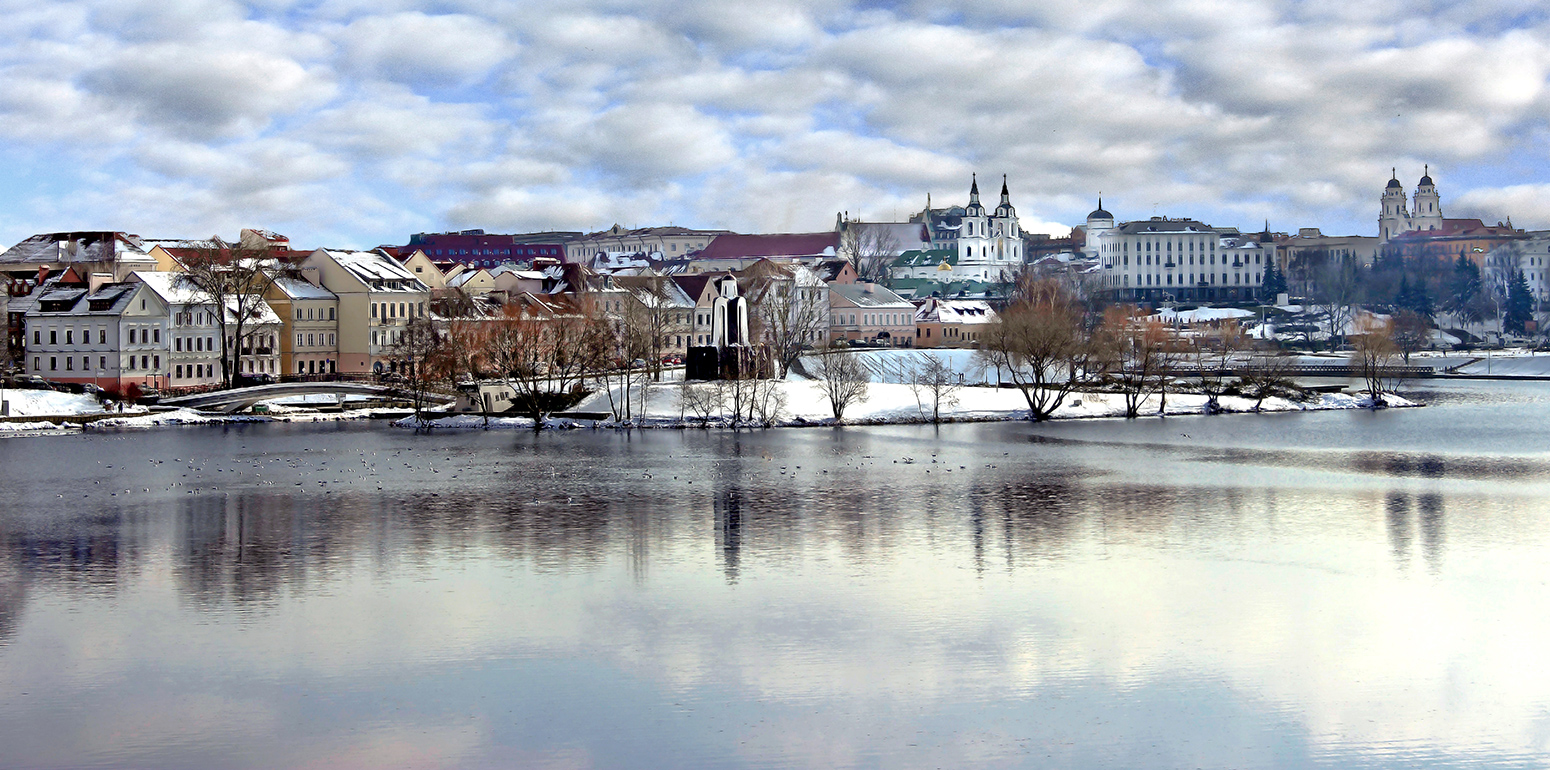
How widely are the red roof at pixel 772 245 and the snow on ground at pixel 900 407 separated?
10746cm

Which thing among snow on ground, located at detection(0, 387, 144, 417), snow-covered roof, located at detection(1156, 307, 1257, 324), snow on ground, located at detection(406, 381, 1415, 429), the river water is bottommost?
the river water

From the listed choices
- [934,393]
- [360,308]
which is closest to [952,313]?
[360,308]

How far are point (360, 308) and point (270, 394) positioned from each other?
14.1 meters

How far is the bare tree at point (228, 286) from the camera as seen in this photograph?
68.5 m

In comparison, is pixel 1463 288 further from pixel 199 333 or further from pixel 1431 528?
pixel 1431 528

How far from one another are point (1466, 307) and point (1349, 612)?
131 metres

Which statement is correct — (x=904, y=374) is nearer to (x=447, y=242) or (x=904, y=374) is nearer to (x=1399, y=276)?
(x=1399, y=276)

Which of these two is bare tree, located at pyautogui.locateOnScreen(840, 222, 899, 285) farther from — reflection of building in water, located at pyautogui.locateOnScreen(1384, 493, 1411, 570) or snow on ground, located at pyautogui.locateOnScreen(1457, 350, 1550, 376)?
reflection of building in water, located at pyautogui.locateOnScreen(1384, 493, 1411, 570)

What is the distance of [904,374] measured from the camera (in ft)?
270

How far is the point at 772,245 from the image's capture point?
578 feet

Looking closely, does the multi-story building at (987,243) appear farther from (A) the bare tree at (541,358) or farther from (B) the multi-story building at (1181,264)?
(A) the bare tree at (541,358)

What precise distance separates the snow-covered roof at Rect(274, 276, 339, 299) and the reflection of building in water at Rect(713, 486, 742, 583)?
48031mm

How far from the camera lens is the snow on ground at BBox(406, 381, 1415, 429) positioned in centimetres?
5803

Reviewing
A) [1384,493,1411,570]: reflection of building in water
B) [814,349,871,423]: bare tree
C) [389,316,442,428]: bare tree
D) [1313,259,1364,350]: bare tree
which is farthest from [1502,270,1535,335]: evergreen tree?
[1384,493,1411,570]: reflection of building in water
